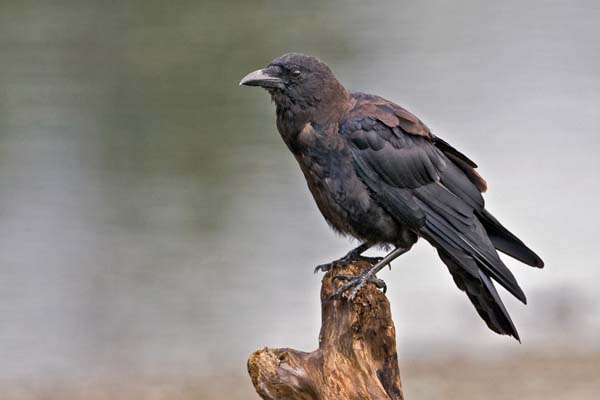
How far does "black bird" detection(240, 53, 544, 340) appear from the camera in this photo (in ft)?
21.6

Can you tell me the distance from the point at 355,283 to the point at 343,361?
483mm

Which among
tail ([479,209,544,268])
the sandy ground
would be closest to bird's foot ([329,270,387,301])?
tail ([479,209,544,268])

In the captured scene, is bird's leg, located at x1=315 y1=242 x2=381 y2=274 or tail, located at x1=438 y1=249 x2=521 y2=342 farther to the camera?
bird's leg, located at x1=315 y1=242 x2=381 y2=274

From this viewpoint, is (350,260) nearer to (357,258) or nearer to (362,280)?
(357,258)

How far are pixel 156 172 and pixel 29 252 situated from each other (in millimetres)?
2185

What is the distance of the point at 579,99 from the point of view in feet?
51.9

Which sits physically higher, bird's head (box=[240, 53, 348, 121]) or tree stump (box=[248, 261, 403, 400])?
bird's head (box=[240, 53, 348, 121])

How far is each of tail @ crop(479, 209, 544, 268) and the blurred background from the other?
10.0 feet

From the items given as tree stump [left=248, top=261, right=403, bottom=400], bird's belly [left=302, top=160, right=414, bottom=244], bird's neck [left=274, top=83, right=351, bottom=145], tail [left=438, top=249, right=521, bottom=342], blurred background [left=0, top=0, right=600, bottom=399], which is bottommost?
tree stump [left=248, top=261, right=403, bottom=400]

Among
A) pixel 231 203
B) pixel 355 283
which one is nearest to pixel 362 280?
pixel 355 283

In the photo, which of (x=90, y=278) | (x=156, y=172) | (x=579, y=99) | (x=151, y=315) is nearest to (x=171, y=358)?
(x=151, y=315)

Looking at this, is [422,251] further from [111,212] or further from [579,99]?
[579,99]

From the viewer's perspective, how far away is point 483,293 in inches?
261

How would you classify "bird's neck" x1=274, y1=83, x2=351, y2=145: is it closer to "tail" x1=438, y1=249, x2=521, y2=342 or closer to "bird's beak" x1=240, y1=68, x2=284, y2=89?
"bird's beak" x1=240, y1=68, x2=284, y2=89
